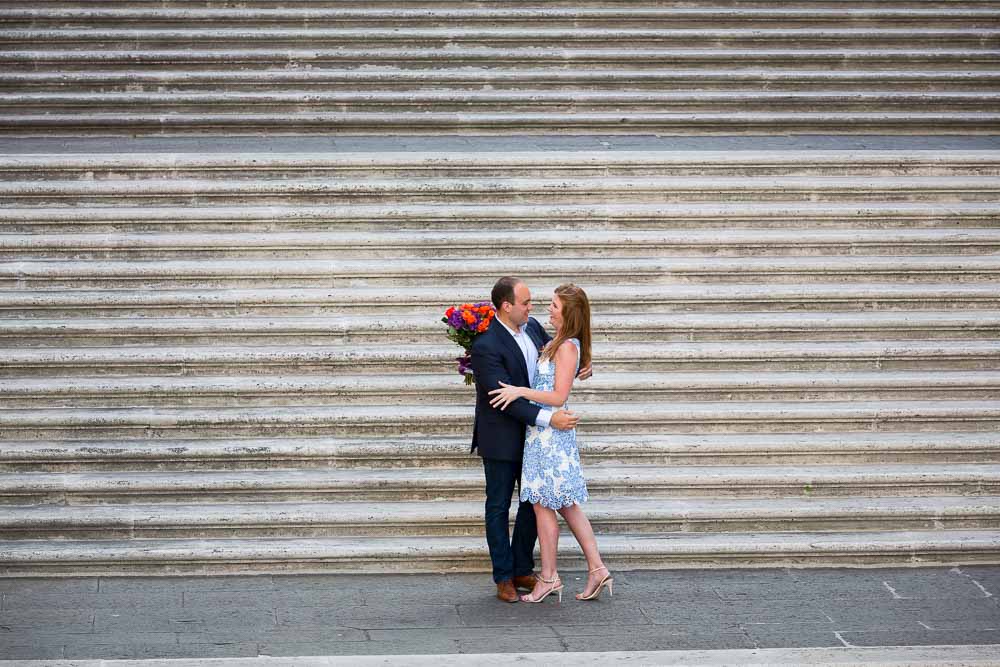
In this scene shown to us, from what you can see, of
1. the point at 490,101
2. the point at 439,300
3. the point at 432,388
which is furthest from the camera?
the point at 490,101

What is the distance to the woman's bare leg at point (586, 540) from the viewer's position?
707 cm

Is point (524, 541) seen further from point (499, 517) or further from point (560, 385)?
point (560, 385)

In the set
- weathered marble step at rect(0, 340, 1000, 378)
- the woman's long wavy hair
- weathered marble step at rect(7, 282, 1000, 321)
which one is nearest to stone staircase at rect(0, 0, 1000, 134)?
weathered marble step at rect(7, 282, 1000, 321)

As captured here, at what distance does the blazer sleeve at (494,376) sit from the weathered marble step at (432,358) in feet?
6.30

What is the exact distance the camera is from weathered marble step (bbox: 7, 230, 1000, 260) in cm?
953

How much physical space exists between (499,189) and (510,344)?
3.22 meters

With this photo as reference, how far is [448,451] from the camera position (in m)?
8.31

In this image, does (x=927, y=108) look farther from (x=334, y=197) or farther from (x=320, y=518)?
(x=320, y=518)

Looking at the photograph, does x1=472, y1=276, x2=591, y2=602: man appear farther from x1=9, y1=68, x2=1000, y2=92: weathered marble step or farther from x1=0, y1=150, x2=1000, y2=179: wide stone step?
x1=9, y1=68, x2=1000, y2=92: weathered marble step

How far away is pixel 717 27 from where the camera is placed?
41.9 feet

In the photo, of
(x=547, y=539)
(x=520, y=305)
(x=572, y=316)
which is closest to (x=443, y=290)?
(x=520, y=305)

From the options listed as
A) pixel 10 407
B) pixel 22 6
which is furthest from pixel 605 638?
pixel 22 6

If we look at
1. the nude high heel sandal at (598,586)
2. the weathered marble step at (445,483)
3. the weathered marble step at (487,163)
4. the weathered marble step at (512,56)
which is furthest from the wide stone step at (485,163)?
the nude high heel sandal at (598,586)

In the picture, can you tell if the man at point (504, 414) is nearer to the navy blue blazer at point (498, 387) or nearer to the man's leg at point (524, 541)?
the navy blue blazer at point (498, 387)
